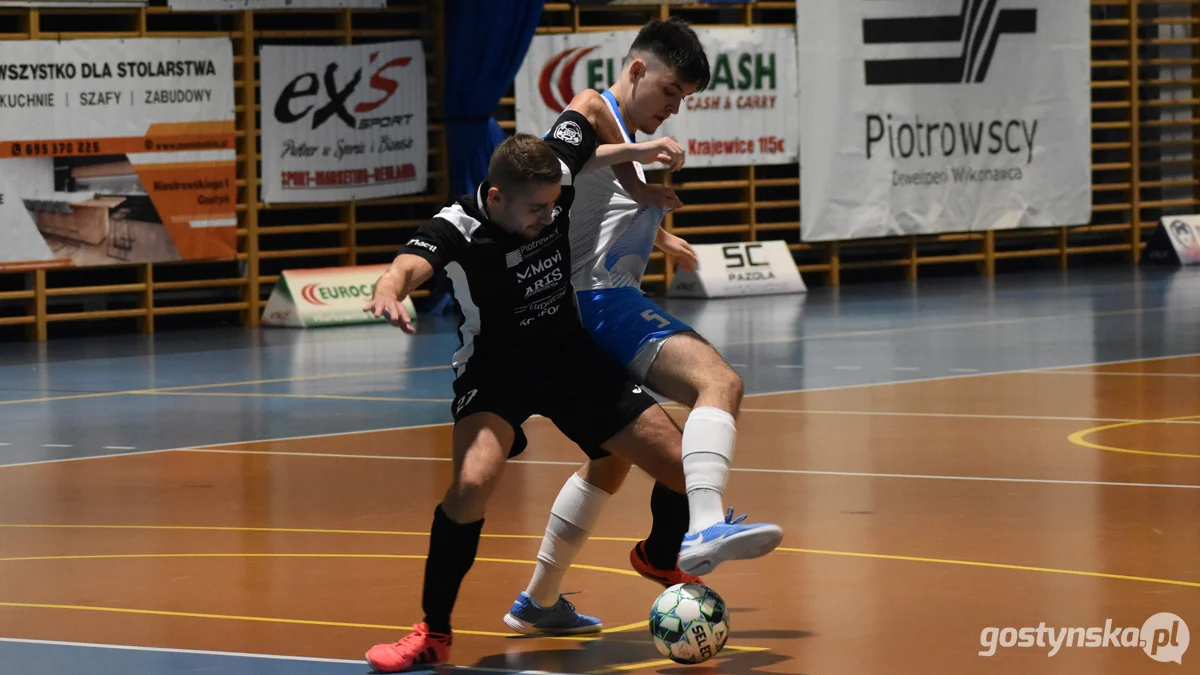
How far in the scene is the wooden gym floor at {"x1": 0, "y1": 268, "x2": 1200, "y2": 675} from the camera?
4.93 meters

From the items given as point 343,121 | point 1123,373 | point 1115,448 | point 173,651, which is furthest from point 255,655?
point 343,121

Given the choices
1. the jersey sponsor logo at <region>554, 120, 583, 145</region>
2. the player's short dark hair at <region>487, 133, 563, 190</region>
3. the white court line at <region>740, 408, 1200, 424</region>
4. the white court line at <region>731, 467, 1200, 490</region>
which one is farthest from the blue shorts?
the white court line at <region>740, 408, 1200, 424</region>

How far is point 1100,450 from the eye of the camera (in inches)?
329

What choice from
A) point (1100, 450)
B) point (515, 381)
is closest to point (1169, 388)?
point (1100, 450)

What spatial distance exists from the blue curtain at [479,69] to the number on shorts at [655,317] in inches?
451

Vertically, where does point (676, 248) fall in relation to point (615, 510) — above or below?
above

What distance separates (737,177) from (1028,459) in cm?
1148

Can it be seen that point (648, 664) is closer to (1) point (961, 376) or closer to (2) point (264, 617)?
(2) point (264, 617)

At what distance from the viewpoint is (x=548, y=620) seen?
505cm

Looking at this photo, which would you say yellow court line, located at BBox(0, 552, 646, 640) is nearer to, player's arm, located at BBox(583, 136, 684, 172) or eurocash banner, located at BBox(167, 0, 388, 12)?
player's arm, located at BBox(583, 136, 684, 172)

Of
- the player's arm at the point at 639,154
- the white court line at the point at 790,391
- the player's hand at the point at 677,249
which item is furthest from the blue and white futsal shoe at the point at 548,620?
the white court line at the point at 790,391

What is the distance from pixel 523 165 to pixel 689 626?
116 centimetres

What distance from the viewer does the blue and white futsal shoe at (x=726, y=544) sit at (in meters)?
4.42

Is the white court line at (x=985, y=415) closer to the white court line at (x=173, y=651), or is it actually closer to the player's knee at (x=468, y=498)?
the player's knee at (x=468, y=498)
